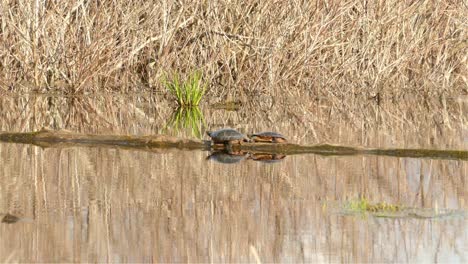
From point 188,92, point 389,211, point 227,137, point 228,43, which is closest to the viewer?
point 389,211

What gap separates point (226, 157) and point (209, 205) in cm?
247

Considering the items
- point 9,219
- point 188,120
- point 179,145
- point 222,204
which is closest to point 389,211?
point 222,204

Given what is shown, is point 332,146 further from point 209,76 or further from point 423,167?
point 209,76

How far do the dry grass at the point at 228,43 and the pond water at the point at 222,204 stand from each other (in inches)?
171

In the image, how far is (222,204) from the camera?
7.25m

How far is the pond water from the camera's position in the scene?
594cm

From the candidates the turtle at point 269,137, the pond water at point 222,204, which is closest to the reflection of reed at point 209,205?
the pond water at point 222,204

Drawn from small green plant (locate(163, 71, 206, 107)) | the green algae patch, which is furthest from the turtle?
small green plant (locate(163, 71, 206, 107))

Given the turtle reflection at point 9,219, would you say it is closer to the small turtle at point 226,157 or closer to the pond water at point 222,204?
the pond water at point 222,204

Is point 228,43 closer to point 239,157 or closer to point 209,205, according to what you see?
point 239,157

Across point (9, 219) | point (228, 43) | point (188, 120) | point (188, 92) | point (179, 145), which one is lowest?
point (9, 219)

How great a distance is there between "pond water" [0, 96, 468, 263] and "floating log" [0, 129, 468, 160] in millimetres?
108

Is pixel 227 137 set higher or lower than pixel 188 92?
lower

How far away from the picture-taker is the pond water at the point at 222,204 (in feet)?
19.5
